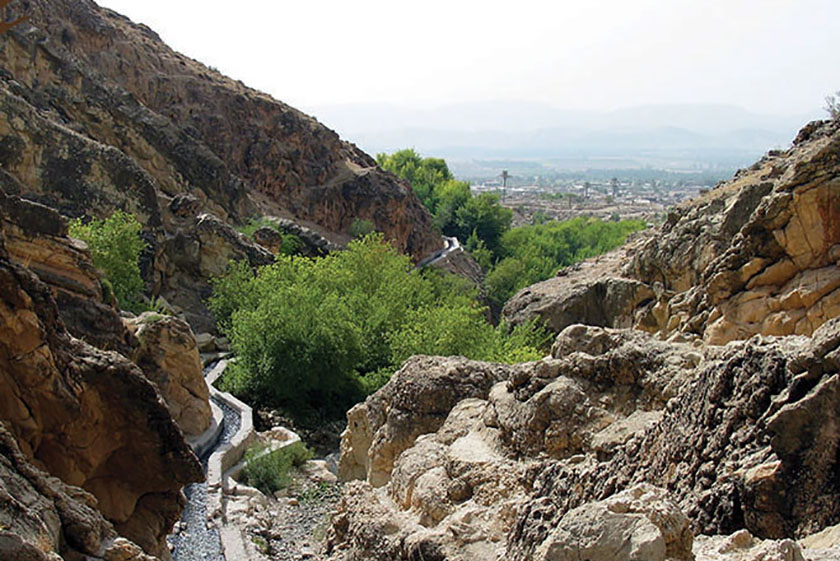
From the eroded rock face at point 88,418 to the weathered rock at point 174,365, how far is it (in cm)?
691

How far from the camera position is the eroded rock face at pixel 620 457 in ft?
19.1

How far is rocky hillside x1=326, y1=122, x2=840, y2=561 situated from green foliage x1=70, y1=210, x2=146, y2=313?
47.5 feet

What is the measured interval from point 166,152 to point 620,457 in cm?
3793

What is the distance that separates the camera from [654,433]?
7.87 m

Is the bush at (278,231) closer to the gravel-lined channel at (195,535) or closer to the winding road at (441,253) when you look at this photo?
the winding road at (441,253)

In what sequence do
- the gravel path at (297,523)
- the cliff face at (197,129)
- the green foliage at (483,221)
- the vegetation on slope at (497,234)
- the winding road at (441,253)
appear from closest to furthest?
1. the gravel path at (297,523)
2. the cliff face at (197,129)
3. the winding road at (441,253)
4. the vegetation on slope at (497,234)
5. the green foliage at (483,221)

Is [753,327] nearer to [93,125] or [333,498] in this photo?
[333,498]

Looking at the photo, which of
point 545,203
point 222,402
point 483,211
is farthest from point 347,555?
point 545,203

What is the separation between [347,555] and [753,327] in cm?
843

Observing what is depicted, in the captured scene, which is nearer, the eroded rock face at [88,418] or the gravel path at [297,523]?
the eroded rock face at [88,418]

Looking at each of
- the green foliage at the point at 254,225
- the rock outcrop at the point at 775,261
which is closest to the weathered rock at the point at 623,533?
the rock outcrop at the point at 775,261

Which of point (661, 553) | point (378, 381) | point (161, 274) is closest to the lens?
point (661, 553)

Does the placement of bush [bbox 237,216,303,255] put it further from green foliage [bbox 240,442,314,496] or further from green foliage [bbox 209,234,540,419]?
green foliage [bbox 240,442,314,496]

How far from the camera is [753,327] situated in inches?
569
